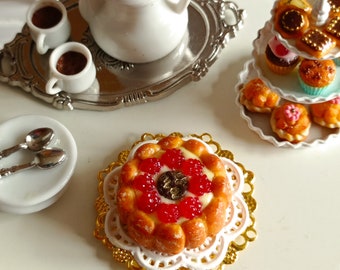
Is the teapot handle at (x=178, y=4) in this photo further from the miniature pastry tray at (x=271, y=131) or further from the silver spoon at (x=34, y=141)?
the silver spoon at (x=34, y=141)

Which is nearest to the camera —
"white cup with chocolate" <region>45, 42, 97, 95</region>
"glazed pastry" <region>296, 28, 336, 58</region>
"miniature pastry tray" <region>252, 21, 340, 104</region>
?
"glazed pastry" <region>296, 28, 336, 58</region>

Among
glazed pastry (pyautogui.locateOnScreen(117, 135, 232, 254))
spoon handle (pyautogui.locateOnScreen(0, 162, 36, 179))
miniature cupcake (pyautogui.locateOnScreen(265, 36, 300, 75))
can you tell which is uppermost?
miniature cupcake (pyautogui.locateOnScreen(265, 36, 300, 75))

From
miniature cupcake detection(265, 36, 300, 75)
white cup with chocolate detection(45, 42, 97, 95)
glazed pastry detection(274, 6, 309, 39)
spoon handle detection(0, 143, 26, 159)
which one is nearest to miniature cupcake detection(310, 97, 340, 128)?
miniature cupcake detection(265, 36, 300, 75)

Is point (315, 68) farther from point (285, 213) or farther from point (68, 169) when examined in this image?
point (68, 169)

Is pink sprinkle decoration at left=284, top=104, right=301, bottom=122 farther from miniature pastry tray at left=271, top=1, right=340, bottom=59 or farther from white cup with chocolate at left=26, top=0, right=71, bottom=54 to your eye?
white cup with chocolate at left=26, top=0, right=71, bottom=54

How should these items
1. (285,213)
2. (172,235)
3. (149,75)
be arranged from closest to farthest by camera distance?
(172,235)
(285,213)
(149,75)

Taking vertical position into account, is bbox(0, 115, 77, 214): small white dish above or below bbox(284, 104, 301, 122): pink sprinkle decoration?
below

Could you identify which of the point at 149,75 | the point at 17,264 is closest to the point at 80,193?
the point at 17,264
